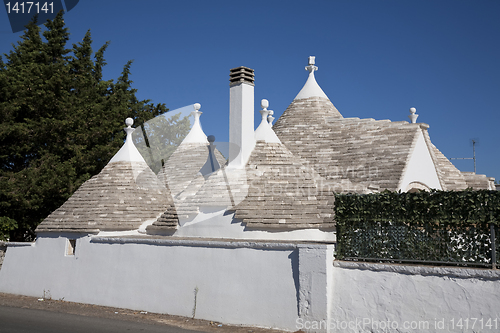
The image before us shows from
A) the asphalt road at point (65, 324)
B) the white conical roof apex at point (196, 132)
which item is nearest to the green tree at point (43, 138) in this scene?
the white conical roof apex at point (196, 132)

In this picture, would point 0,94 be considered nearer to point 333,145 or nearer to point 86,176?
point 86,176

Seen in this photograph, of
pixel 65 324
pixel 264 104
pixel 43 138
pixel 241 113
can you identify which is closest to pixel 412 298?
pixel 65 324

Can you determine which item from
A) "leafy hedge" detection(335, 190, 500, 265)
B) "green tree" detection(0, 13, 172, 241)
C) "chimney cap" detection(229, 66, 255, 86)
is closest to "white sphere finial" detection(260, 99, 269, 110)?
"chimney cap" detection(229, 66, 255, 86)

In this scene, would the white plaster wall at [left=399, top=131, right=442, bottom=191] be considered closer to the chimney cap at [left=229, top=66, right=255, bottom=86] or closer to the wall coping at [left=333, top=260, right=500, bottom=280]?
the chimney cap at [left=229, top=66, right=255, bottom=86]

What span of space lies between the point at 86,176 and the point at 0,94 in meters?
6.35

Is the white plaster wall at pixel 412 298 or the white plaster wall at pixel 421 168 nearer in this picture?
the white plaster wall at pixel 412 298

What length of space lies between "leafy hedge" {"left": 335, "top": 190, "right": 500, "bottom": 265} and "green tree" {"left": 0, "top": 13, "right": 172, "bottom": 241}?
1662 centimetres

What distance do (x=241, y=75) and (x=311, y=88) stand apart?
662cm

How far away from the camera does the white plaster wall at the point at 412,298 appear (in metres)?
7.50

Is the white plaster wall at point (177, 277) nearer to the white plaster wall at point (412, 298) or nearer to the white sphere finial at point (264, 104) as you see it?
the white plaster wall at point (412, 298)

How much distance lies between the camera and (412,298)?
8055mm

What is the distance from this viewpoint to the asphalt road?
9.41m

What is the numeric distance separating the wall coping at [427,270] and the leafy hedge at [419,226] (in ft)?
0.65

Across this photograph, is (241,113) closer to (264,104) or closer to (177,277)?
(264,104)
